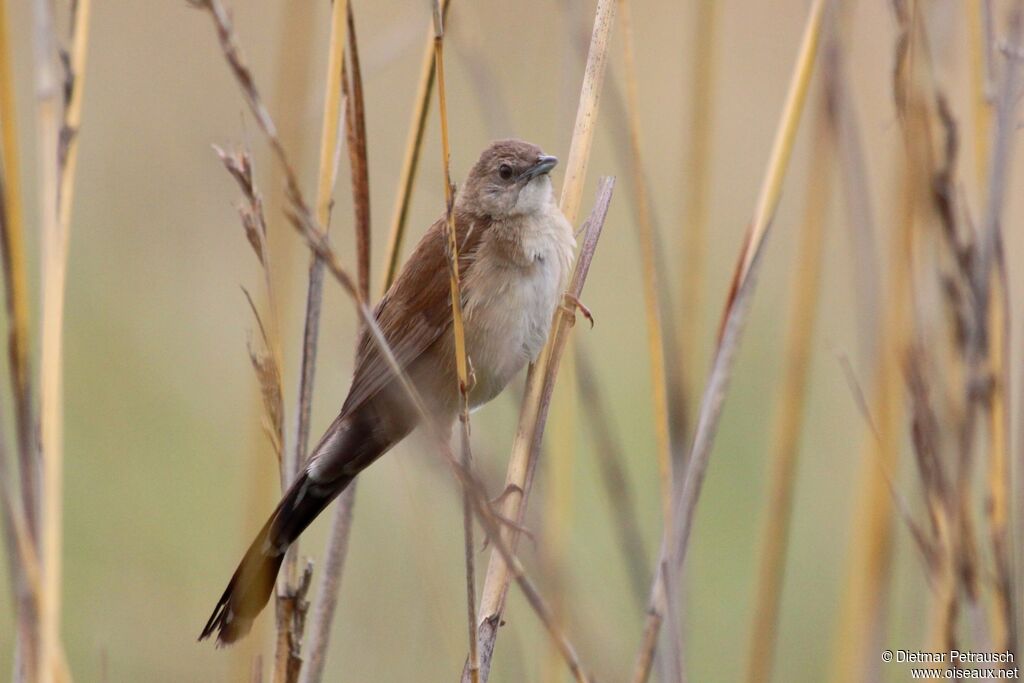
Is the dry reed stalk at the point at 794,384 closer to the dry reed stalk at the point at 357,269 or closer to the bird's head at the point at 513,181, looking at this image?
the dry reed stalk at the point at 357,269

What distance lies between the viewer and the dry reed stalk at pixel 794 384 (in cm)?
210

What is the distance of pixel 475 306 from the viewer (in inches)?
120

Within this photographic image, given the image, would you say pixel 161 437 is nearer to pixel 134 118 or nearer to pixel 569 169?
pixel 134 118

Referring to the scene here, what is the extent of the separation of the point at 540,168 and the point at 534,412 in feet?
3.02

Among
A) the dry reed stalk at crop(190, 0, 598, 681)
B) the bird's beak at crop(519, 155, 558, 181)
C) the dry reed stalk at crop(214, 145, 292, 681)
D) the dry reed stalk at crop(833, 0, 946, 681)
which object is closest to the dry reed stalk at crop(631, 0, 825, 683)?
the dry reed stalk at crop(833, 0, 946, 681)

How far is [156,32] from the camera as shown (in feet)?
21.7

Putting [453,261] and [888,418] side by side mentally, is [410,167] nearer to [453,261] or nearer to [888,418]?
[453,261]

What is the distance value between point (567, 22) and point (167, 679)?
2.03 m

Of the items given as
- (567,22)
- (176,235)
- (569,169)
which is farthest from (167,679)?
(176,235)

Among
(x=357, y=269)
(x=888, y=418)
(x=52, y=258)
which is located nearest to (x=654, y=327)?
(x=888, y=418)

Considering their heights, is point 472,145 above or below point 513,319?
above

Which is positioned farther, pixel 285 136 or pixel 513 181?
pixel 513 181

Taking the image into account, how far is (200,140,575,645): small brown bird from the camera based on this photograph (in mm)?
2754

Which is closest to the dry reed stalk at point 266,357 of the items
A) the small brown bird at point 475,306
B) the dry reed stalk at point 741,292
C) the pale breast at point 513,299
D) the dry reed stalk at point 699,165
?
the small brown bird at point 475,306
